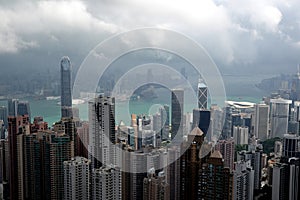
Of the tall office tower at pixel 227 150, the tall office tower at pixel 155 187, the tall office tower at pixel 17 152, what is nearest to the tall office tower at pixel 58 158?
the tall office tower at pixel 17 152

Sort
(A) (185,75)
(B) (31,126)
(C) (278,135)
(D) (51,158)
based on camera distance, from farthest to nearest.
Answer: (C) (278,135) → (B) (31,126) → (D) (51,158) → (A) (185,75)

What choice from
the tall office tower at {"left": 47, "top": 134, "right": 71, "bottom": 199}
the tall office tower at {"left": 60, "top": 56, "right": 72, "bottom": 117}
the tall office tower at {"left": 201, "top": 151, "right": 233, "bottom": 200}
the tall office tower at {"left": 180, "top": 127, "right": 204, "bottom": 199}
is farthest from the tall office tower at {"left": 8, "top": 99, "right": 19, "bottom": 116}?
the tall office tower at {"left": 201, "top": 151, "right": 233, "bottom": 200}

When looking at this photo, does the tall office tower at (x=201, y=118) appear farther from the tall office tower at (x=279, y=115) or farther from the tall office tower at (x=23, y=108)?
the tall office tower at (x=23, y=108)

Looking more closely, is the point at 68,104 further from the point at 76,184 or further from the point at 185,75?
the point at 185,75

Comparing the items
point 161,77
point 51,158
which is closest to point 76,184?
point 51,158

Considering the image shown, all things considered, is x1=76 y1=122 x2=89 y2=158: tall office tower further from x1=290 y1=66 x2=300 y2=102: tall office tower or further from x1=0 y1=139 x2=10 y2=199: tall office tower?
x1=290 y1=66 x2=300 y2=102: tall office tower

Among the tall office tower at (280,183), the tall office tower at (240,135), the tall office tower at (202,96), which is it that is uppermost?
the tall office tower at (202,96)
